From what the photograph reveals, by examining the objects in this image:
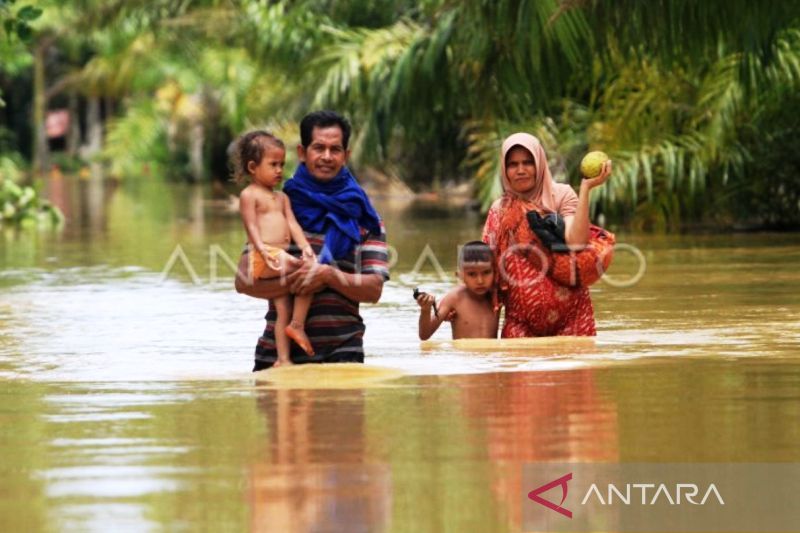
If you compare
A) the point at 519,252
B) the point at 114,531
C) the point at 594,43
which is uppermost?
the point at 594,43

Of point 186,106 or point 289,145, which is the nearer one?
point 289,145

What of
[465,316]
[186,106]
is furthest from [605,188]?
[186,106]

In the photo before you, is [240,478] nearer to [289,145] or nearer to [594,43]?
[594,43]

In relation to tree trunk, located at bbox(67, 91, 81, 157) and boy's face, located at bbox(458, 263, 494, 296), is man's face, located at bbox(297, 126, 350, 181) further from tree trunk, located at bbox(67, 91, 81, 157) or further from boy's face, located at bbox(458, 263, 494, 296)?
tree trunk, located at bbox(67, 91, 81, 157)

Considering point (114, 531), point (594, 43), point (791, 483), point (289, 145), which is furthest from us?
point (289, 145)

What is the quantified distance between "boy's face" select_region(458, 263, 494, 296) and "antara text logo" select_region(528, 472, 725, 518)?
3572 mm

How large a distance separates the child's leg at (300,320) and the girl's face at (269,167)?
48 centimetres

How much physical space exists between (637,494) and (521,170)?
3551 mm

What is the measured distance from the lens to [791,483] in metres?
5.56

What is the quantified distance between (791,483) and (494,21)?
10.0m

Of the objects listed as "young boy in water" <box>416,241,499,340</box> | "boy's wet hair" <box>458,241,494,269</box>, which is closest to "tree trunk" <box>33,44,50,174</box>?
"young boy in water" <box>416,241,499,340</box>

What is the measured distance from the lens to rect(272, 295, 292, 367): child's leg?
8.06 meters

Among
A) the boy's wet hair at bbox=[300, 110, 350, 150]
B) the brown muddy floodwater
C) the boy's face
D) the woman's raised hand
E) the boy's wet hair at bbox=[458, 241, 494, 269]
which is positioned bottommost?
the brown muddy floodwater

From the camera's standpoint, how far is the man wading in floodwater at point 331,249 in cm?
802
